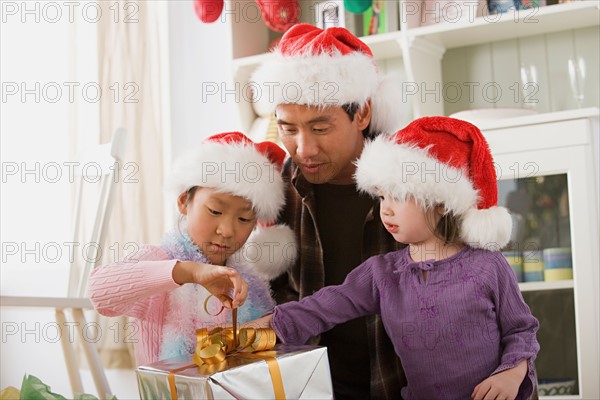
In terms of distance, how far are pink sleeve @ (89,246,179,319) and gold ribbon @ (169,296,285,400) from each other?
134 millimetres

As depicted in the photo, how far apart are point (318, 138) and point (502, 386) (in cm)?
62

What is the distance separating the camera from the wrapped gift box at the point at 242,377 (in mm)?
1102

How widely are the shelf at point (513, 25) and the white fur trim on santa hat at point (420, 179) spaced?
1.20m

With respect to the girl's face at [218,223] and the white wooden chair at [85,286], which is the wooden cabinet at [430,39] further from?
the girl's face at [218,223]

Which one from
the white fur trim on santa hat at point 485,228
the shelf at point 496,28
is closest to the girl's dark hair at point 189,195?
the white fur trim on santa hat at point 485,228

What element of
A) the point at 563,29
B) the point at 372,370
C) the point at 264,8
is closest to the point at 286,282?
the point at 372,370

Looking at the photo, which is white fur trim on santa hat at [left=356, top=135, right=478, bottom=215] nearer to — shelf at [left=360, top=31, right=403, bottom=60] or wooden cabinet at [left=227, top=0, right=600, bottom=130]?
wooden cabinet at [left=227, top=0, right=600, bottom=130]

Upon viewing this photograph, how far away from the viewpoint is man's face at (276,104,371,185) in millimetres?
1599

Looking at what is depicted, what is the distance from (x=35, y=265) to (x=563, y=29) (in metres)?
2.06

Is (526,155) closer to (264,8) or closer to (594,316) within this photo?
(594,316)

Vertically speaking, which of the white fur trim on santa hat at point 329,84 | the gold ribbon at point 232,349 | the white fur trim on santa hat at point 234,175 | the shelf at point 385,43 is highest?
the shelf at point 385,43

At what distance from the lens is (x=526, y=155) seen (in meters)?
2.36

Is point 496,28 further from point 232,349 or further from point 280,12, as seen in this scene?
Result: point 232,349

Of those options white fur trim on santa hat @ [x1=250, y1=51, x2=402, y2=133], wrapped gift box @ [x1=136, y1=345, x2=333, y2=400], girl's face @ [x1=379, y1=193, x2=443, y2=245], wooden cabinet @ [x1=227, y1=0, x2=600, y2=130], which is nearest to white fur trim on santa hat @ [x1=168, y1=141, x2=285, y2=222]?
white fur trim on santa hat @ [x1=250, y1=51, x2=402, y2=133]
